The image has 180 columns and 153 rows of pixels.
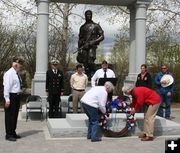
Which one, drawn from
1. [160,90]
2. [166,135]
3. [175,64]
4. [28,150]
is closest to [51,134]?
[28,150]

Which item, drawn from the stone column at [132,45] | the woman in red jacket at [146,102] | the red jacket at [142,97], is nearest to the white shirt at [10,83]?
the woman in red jacket at [146,102]

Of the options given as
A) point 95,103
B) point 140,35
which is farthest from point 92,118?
point 140,35

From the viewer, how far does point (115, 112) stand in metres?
9.04

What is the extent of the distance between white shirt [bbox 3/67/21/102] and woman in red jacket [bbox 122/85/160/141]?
93.2 inches

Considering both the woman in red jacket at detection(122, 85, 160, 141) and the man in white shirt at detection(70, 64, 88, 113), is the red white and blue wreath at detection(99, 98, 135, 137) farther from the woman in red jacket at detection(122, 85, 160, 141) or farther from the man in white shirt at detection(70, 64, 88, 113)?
the man in white shirt at detection(70, 64, 88, 113)

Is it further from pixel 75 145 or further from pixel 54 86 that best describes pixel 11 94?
pixel 54 86

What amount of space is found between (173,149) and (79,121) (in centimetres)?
602

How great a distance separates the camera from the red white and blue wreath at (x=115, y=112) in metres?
8.60

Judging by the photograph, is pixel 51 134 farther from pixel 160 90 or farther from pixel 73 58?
pixel 73 58

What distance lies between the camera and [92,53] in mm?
13758

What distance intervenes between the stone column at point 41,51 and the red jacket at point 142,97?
211 inches

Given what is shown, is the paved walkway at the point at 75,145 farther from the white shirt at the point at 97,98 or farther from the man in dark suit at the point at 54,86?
the man in dark suit at the point at 54,86

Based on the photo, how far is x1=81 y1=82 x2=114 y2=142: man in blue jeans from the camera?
7906mm

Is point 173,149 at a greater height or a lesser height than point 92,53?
lesser
